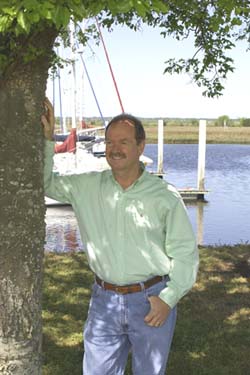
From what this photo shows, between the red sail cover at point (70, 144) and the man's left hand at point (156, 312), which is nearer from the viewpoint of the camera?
the man's left hand at point (156, 312)

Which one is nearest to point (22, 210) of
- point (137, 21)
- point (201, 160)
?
point (137, 21)

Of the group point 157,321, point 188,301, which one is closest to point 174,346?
point 188,301

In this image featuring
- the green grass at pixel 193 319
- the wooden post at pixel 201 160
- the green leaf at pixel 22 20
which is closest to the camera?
the green leaf at pixel 22 20

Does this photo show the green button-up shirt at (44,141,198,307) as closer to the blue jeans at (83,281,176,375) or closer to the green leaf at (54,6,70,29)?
the blue jeans at (83,281,176,375)

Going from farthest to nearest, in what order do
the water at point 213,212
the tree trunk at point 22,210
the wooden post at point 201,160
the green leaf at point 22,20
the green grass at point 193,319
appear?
1. the wooden post at point 201,160
2. the water at point 213,212
3. the green grass at point 193,319
4. the tree trunk at point 22,210
5. the green leaf at point 22,20

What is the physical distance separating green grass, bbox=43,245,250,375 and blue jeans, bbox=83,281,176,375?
1.71 metres

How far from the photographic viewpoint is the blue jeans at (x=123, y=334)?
291cm

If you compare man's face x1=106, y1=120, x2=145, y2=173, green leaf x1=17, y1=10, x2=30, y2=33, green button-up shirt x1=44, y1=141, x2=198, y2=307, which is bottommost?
green button-up shirt x1=44, y1=141, x2=198, y2=307

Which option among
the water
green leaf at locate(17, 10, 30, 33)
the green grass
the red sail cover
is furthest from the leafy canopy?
the red sail cover

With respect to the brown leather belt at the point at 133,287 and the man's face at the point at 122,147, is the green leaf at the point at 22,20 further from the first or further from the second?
the brown leather belt at the point at 133,287

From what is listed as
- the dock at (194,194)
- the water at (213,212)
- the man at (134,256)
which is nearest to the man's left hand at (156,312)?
the man at (134,256)

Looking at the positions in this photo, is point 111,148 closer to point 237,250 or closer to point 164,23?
point 164,23

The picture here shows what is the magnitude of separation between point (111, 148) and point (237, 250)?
7.06m

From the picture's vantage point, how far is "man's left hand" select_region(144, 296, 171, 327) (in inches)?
112
